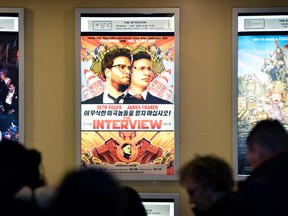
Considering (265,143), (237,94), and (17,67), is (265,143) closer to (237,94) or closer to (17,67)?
(237,94)

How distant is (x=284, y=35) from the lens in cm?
446

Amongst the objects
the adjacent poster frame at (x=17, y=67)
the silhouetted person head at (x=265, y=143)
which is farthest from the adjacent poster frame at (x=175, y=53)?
the silhouetted person head at (x=265, y=143)

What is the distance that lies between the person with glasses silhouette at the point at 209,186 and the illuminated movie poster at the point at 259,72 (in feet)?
5.84

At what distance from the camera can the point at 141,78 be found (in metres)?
4.46

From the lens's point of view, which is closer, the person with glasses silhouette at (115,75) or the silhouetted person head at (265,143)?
the silhouetted person head at (265,143)

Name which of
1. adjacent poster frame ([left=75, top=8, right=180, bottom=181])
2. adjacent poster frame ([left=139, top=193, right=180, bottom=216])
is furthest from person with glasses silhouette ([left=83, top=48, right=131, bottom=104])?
adjacent poster frame ([left=139, top=193, right=180, bottom=216])

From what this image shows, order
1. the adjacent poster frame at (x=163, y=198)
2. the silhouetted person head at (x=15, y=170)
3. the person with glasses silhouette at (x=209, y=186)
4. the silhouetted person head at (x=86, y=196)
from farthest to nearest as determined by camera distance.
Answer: the adjacent poster frame at (x=163, y=198) → the person with glasses silhouette at (x=209, y=186) → the silhouetted person head at (x=15, y=170) → the silhouetted person head at (x=86, y=196)

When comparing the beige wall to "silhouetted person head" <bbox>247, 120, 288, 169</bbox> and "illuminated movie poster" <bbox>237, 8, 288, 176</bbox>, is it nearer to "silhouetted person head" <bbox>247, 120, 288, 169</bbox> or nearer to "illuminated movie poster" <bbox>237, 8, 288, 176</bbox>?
"illuminated movie poster" <bbox>237, 8, 288, 176</bbox>

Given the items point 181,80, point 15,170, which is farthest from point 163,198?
point 15,170

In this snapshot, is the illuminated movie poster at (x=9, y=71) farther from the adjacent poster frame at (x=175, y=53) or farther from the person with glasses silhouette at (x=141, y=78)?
the person with glasses silhouette at (x=141, y=78)

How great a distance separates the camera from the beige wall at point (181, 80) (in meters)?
4.47

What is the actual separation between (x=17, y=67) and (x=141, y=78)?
3.30 feet

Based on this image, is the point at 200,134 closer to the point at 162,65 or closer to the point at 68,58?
the point at 162,65

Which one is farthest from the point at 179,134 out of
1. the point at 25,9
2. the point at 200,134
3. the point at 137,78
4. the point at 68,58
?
the point at 25,9
